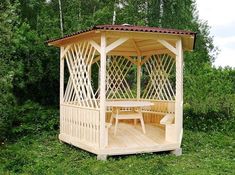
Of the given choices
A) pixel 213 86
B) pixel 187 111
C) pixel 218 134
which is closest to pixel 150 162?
pixel 218 134

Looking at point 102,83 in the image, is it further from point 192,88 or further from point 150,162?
point 192,88

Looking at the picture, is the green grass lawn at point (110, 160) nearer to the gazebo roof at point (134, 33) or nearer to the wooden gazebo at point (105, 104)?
the wooden gazebo at point (105, 104)

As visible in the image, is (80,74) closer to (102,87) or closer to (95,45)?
(95,45)

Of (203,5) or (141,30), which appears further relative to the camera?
(203,5)

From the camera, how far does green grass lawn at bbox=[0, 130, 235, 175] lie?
6086 mm

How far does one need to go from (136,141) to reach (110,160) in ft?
3.22

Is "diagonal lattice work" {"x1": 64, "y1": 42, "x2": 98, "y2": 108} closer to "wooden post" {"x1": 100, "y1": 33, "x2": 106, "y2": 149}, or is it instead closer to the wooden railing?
the wooden railing

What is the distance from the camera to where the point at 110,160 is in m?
6.73

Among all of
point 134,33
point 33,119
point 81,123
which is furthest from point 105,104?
point 33,119

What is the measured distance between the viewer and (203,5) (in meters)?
23.1

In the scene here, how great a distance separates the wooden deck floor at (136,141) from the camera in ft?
22.6

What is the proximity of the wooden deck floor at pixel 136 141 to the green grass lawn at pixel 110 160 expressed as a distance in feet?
0.49

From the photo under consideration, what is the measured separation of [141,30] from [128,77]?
331 inches

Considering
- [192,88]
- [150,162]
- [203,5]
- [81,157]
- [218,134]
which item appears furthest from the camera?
[203,5]
